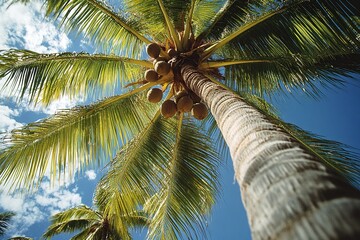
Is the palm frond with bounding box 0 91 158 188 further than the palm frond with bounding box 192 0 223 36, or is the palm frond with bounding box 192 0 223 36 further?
the palm frond with bounding box 192 0 223 36

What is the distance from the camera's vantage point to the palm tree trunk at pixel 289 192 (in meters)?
0.81

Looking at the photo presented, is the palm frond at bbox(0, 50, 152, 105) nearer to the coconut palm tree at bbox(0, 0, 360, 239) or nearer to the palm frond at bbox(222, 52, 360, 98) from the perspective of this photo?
the coconut palm tree at bbox(0, 0, 360, 239)

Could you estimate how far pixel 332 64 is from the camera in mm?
4723

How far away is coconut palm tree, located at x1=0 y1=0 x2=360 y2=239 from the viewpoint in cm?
414

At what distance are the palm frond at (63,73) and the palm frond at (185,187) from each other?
57.0 inches

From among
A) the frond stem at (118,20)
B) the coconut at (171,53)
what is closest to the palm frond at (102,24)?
the frond stem at (118,20)

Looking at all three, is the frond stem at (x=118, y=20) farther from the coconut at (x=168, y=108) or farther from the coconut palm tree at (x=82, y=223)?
the coconut palm tree at (x=82, y=223)

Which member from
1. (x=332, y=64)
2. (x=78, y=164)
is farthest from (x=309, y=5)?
(x=78, y=164)

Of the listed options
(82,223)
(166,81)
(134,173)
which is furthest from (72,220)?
(166,81)

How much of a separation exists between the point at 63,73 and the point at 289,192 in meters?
4.63

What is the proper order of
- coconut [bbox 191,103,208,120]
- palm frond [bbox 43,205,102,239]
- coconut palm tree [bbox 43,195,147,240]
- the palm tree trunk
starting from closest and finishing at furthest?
the palm tree trunk → coconut [bbox 191,103,208,120] → coconut palm tree [bbox 43,195,147,240] → palm frond [bbox 43,205,102,239]

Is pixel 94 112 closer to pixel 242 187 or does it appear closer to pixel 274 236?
pixel 242 187

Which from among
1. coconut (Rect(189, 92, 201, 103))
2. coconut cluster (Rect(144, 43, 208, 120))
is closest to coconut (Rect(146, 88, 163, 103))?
coconut cluster (Rect(144, 43, 208, 120))

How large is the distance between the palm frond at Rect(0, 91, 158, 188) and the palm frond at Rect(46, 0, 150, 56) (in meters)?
1.00
